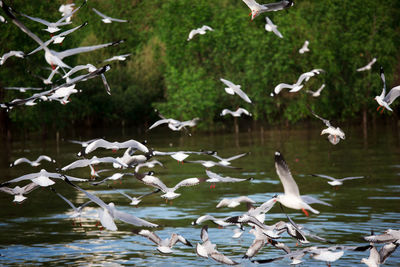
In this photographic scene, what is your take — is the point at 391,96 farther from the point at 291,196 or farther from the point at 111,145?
the point at 111,145

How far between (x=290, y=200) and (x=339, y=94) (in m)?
70.5

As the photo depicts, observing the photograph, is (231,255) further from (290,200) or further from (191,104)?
(191,104)

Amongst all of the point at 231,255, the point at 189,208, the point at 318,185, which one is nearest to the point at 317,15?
the point at 318,185

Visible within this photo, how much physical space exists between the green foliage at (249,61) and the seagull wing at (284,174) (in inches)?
2358

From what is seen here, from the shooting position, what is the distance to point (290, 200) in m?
15.1

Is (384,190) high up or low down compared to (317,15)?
down

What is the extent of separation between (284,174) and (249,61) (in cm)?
7066

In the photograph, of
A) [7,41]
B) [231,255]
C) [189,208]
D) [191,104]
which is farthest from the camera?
[191,104]

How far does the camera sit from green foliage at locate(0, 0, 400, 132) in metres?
78.4

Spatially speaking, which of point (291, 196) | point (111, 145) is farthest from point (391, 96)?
point (111, 145)

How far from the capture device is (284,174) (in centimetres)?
1438

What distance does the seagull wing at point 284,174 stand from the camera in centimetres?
1416

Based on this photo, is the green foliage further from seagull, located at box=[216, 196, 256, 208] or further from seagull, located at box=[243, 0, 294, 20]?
seagull, located at box=[216, 196, 256, 208]

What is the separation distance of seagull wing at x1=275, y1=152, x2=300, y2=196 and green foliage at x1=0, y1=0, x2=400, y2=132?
59.9m
